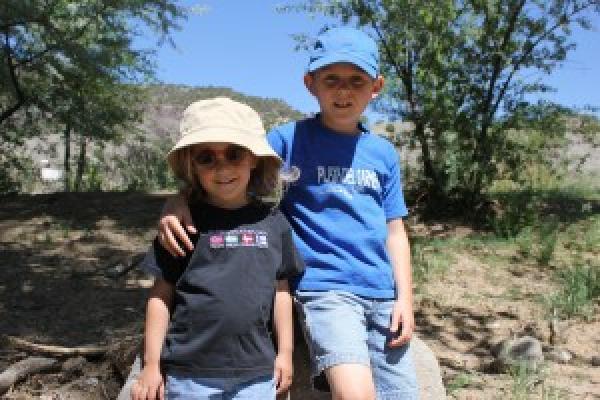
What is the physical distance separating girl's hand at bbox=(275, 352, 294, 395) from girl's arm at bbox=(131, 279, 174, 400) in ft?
1.19

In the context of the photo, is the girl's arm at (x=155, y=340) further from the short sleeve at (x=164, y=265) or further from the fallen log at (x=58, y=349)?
the fallen log at (x=58, y=349)

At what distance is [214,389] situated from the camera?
2238 mm

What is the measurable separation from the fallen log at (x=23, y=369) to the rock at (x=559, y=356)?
3057 millimetres

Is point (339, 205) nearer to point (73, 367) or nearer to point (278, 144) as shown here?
point (278, 144)

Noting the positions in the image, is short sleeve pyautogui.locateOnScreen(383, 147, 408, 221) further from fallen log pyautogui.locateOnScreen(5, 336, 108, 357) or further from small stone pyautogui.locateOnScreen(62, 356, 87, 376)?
small stone pyautogui.locateOnScreen(62, 356, 87, 376)

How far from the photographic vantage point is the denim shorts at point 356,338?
244 cm

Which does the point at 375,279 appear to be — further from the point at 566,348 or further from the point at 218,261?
the point at 566,348

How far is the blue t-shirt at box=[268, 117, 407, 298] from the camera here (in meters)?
2.58

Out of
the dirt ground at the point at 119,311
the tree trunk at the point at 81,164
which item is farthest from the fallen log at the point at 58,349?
the tree trunk at the point at 81,164

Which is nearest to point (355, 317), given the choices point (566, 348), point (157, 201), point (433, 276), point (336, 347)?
point (336, 347)

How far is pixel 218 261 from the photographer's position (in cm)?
229

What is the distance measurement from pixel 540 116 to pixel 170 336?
665 cm

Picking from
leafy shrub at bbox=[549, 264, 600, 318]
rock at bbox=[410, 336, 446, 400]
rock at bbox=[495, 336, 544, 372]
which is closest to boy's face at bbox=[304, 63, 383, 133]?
rock at bbox=[410, 336, 446, 400]

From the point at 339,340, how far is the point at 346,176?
600mm
